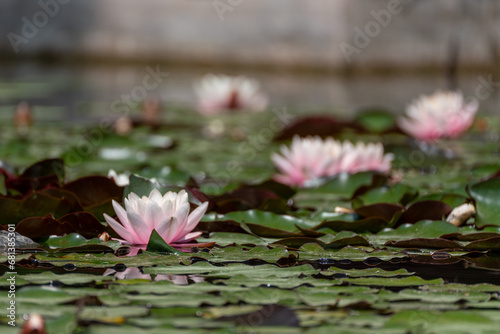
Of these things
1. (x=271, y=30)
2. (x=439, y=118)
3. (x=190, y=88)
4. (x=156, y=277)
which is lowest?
(x=156, y=277)

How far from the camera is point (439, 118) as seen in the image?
334cm

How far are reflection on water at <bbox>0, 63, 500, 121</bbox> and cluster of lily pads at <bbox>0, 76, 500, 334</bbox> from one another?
293 centimetres

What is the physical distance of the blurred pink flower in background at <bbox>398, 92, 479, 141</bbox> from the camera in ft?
10.8

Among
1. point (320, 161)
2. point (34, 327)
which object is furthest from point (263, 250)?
point (320, 161)

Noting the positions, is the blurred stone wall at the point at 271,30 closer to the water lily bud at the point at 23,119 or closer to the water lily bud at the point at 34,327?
the water lily bud at the point at 23,119

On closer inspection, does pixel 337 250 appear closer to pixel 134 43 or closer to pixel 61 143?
pixel 61 143

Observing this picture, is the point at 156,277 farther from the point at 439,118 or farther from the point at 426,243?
the point at 439,118

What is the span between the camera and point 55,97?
21.6ft

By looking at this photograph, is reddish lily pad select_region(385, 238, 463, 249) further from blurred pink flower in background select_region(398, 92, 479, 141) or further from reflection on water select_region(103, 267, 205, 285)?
blurred pink flower in background select_region(398, 92, 479, 141)

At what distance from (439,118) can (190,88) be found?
5164 millimetres

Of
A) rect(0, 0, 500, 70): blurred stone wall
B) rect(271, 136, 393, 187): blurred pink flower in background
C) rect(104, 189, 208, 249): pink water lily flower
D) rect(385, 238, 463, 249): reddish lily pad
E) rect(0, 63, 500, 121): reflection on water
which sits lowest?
rect(385, 238, 463, 249): reddish lily pad

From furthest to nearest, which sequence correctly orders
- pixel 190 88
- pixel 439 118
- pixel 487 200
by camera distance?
1. pixel 190 88
2. pixel 439 118
3. pixel 487 200

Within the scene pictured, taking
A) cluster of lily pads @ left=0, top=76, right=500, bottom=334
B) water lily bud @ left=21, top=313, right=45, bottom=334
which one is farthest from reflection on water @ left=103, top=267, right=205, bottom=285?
water lily bud @ left=21, top=313, right=45, bottom=334

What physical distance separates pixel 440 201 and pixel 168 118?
317 centimetres
